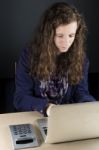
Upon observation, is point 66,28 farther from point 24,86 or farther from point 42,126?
point 42,126

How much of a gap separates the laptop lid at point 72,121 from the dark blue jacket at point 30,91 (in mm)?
359

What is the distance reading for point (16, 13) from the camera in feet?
8.26

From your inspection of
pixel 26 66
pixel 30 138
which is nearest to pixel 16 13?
pixel 26 66

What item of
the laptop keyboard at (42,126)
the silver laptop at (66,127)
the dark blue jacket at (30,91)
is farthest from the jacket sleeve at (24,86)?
the silver laptop at (66,127)

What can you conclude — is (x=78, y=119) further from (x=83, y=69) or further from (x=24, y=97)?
(x=83, y=69)

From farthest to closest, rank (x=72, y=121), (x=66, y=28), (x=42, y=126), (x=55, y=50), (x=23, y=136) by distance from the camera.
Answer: (x=55, y=50) → (x=66, y=28) → (x=42, y=126) → (x=23, y=136) → (x=72, y=121)

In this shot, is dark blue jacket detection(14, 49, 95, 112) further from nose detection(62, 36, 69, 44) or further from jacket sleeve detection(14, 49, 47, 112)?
nose detection(62, 36, 69, 44)

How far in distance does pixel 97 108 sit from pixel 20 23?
5.22ft

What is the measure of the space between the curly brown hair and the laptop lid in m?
0.50

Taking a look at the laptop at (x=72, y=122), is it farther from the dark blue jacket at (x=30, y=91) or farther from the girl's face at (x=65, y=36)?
the girl's face at (x=65, y=36)

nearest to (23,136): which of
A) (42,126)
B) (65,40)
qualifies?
(42,126)

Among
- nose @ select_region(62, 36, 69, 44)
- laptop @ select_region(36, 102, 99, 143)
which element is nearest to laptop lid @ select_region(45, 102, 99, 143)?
laptop @ select_region(36, 102, 99, 143)

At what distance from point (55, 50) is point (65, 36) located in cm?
13

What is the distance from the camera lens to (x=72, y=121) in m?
1.12
